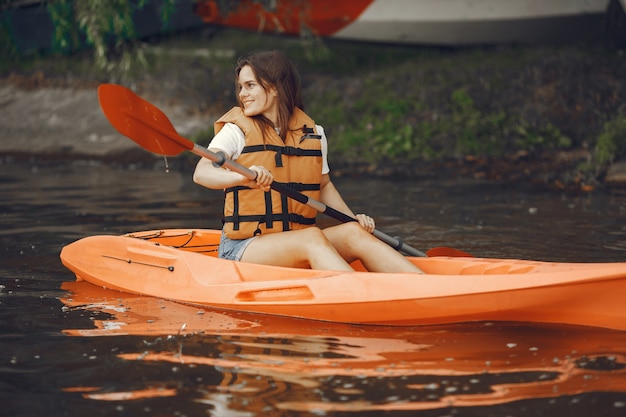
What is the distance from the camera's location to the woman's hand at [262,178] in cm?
395

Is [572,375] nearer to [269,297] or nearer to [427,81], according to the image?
[269,297]

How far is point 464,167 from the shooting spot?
340 inches

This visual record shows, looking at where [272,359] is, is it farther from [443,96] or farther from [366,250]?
[443,96]

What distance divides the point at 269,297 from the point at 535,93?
225 inches

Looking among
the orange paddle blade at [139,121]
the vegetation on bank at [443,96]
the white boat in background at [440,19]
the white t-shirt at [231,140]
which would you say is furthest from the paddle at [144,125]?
the white boat in background at [440,19]

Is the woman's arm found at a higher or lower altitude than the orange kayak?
higher

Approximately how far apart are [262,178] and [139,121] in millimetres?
627

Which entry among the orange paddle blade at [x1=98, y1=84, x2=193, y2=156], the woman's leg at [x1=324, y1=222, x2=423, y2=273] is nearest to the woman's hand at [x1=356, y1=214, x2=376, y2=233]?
the woman's leg at [x1=324, y1=222, x2=423, y2=273]

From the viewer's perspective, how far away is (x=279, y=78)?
4.12m

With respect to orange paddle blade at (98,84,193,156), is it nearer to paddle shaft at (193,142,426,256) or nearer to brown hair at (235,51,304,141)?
paddle shaft at (193,142,426,256)

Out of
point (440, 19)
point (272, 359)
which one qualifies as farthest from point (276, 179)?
point (440, 19)

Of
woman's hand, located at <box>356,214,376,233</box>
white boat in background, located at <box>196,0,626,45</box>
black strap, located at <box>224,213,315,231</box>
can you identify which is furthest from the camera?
white boat in background, located at <box>196,0,626,45</box>

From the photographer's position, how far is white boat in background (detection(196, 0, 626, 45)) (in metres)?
10.5

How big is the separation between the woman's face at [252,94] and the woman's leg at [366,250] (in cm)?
58
